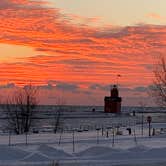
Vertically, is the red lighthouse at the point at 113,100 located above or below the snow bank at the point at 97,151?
above

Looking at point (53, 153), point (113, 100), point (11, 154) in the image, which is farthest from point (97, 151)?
point (113, 100)

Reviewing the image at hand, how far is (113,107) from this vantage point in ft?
450

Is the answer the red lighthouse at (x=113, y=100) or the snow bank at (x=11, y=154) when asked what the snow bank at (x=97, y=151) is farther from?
the red lighthouse at (x=113, y=100)

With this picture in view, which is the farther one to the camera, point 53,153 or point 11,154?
point 53,153

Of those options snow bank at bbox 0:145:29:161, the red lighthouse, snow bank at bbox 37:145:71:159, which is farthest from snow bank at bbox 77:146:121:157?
the red lighthouse

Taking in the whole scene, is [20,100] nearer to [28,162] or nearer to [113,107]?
[28,162]

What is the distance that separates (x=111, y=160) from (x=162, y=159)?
230cm

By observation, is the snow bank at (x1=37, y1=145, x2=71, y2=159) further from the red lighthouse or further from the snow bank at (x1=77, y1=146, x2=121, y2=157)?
the red lighthouse

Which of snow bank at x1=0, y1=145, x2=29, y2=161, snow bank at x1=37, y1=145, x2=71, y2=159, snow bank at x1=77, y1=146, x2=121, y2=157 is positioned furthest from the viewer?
snow bank at x1=77, y1=146, x2=121, y2=157

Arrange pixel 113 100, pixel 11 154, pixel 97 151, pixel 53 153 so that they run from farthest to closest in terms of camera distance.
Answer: pixel 113 100 < pixel 97 151 < pixel 53 153 < pixel 11 154

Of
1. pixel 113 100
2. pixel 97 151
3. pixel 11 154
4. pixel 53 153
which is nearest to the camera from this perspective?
pixel 11 154

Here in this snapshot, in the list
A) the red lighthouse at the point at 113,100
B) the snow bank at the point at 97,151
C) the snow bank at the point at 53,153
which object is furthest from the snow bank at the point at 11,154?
the red lighthouse at the point at 113,100

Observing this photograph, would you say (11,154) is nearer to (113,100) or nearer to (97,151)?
(97,151)

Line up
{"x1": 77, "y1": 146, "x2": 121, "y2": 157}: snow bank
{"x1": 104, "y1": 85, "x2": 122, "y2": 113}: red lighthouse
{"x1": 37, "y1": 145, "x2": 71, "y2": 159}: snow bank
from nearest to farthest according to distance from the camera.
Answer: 1. {"x1": 37, "y1": 145, "x2": 71, "y2": 159}: snow bank
2. {"x1": 77, "y1": 146, "x2": 121, "y2": 157}: snow bank
3. {"x1": 104, "y1": 85, "x2": 122, "y2": 113}: red lighthouse
